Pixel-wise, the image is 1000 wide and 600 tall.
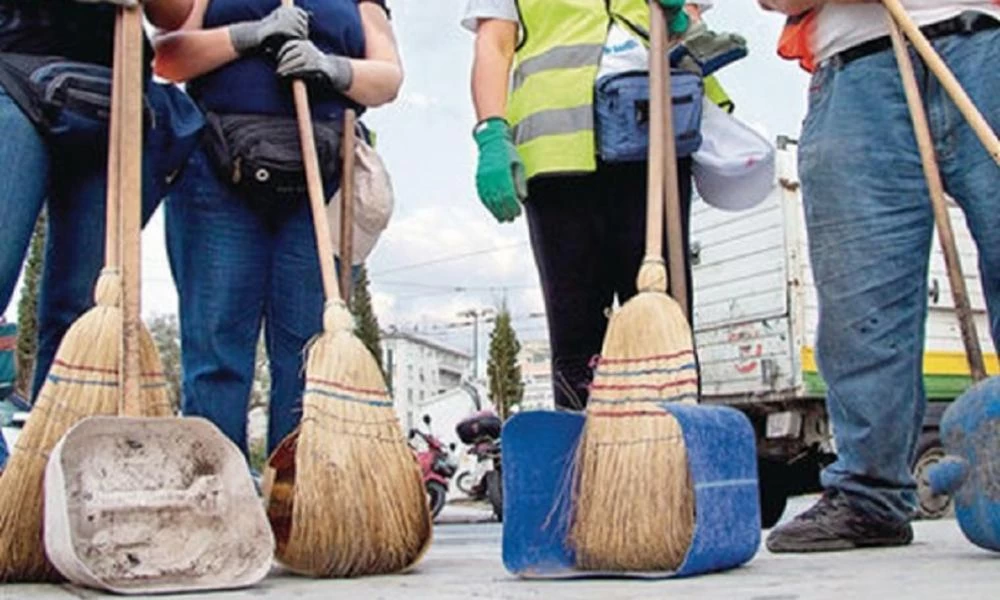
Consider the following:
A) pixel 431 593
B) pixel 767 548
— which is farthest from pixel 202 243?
pixel 767 548

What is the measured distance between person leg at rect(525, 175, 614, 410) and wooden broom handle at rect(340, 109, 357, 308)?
0.43 meters

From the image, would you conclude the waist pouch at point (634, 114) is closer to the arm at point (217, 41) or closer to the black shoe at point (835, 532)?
the arm at point (217, 41)

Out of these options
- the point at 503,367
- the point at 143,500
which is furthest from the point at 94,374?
the point at 503,367

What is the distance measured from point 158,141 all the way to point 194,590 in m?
1.00

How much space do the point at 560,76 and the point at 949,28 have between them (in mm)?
788

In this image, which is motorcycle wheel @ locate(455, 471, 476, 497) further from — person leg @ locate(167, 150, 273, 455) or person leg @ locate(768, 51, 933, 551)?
person leg @ locate(768, 51, 933, 551)

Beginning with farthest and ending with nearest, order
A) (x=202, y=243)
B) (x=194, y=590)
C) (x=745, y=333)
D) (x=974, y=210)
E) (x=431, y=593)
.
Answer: (x=745, y=333) < (x=202, y=243) < (x=974, y=210) < (x=194, y=590) < (x=431, y=593)

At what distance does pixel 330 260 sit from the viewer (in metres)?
2.43

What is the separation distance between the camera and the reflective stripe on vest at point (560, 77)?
2529 mm

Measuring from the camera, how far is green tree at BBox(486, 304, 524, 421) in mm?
33344

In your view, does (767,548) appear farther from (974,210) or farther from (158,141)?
(158,141)

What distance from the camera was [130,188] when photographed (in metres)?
2.26

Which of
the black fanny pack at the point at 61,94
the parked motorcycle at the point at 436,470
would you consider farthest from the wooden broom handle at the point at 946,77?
the parked motorcycle at the point at 436,470

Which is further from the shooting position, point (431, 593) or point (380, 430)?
point (380, 430)
